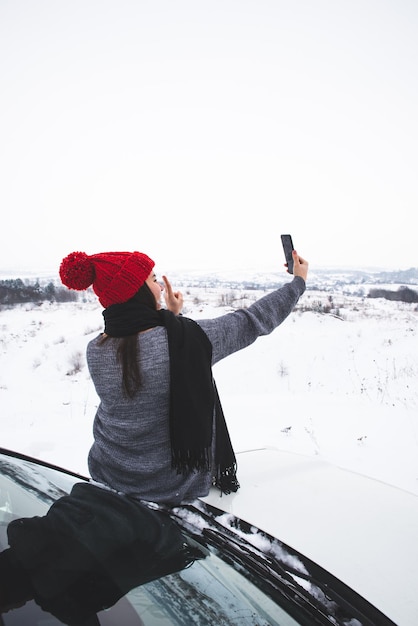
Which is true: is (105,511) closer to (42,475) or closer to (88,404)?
(42,475)

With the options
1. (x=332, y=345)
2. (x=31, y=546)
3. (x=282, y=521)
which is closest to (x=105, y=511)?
(x=31, y=546)

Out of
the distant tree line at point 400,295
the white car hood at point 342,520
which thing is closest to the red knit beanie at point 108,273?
the white car hood at point 342,520

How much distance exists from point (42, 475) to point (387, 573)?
145cm

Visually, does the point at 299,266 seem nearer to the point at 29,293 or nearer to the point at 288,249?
the point at 288,249

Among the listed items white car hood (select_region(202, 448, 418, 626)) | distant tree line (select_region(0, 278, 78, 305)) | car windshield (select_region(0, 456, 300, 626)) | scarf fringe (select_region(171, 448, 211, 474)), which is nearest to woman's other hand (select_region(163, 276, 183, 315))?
scarf fringe (select_region(171, 448, 211, 474))

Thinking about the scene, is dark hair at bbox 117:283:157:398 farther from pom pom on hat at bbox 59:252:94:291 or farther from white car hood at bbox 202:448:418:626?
white car hood at bbox 202:448:418:626

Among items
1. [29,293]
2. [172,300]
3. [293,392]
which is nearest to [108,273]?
[172,300]

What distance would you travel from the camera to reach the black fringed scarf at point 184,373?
4.50ft

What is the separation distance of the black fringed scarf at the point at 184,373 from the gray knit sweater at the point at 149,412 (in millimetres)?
38

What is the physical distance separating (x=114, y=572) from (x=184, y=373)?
2.09ft

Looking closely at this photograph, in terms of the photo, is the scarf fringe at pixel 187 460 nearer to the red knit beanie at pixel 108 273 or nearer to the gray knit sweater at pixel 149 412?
the gray knit sweater at pixel 149 412

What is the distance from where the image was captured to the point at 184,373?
137 cm

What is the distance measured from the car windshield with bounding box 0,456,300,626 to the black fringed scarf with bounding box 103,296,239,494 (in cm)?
26

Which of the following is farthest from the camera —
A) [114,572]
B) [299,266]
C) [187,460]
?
[299,266]
